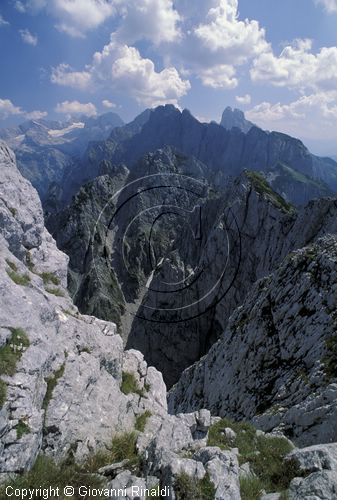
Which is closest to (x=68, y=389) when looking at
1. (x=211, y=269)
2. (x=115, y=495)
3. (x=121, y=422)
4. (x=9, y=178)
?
(x=121, y=422)

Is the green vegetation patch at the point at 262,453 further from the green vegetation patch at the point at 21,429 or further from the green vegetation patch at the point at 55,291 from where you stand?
the green vegetation patch at the point at 55,291

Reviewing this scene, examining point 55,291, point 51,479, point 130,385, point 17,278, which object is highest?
point 17,278

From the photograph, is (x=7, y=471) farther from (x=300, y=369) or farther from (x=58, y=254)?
(x=300, y=369)

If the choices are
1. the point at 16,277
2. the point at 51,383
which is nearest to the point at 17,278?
the point at 16,277

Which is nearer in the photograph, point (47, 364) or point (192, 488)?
point (192, 488)

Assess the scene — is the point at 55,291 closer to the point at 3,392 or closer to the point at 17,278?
the point at 17,278

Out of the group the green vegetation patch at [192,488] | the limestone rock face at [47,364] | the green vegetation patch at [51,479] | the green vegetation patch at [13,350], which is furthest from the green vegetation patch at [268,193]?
the green vegetation patch at [51,479]

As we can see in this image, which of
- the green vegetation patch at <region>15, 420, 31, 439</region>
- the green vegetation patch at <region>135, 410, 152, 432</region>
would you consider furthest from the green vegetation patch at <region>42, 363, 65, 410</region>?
the green vegetation patch at <region>135, 410, 152, 432</region>
